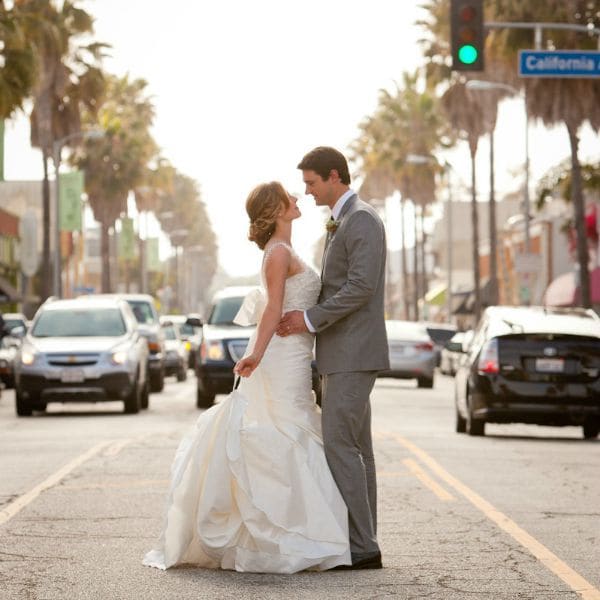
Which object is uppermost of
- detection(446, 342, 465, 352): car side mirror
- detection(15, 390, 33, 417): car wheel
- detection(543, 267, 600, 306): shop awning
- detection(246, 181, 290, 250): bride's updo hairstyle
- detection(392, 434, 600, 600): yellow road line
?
detection(543, 267, 600, 306): shop awning

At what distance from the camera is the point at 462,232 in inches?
4899

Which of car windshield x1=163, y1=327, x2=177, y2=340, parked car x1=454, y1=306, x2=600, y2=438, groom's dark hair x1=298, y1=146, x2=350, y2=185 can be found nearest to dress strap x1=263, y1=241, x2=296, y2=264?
groom's dark hair x1=298, y1=146, x2=350, y2=185

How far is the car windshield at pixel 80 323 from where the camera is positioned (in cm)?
2594

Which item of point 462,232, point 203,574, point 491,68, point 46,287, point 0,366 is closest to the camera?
point 203,574

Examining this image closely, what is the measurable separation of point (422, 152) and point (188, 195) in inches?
2179

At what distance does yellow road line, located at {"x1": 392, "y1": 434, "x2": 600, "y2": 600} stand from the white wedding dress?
1.16 meters

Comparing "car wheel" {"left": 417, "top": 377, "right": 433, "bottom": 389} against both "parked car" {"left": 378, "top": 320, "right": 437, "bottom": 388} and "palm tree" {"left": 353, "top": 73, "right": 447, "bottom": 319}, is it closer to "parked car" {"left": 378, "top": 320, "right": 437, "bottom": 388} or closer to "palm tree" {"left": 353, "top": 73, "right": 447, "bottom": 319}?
"parked car" {"left": 378, "top": 320, "right": 437, "bottom": 388}

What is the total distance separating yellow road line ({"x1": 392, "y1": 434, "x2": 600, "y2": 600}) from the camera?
8375 millimetres

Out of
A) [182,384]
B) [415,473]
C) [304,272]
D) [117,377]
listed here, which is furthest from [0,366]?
[304,272]

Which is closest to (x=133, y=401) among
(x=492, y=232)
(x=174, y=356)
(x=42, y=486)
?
(x=42, y=486)

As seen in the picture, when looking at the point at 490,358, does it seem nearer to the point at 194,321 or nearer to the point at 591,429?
the point at 591,429

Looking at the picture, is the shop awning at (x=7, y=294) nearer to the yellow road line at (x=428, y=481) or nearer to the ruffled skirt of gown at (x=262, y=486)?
the yellow road line at (x=428, y=481)

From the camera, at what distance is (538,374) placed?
766 inches

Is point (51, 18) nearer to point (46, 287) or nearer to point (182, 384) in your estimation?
point (46, 287)
